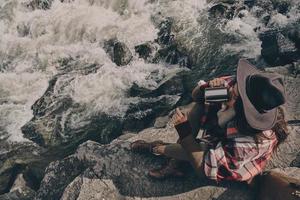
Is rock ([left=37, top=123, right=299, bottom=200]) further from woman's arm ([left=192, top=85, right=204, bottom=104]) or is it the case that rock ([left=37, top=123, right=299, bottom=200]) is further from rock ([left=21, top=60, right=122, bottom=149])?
rock ([left=21, top=60, right=122, bottom=149])

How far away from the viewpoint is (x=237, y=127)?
514 centimetres

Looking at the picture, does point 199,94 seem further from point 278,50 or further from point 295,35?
point 295,35

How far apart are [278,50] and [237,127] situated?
4.94 m

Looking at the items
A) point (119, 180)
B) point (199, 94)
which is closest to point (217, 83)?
point (199, 94)

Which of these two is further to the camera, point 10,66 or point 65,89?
point 10,66

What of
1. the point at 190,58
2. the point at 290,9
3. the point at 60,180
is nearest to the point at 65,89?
the point at 190,58

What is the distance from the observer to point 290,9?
11.5m

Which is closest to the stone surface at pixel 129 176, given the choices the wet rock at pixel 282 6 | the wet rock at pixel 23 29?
the wet rock at pixel 282 6

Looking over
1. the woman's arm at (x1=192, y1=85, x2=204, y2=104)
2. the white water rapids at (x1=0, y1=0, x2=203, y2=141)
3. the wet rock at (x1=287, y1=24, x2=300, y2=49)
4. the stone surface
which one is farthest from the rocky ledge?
the white water rapids at (x1=0, y1=0, x2=203, y2=141)

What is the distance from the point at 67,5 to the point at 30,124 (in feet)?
13.7

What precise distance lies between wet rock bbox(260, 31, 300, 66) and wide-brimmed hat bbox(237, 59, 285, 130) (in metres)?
4.59

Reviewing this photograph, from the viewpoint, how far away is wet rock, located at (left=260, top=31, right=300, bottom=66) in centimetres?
944

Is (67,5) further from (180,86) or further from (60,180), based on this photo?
(60,180)

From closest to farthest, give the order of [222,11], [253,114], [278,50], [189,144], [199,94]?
[253,114], [199,94], [189,144], [278,50], [222,11]
